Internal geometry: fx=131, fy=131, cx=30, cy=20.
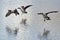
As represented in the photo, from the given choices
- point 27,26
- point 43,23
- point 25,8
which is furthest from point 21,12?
point 43,23

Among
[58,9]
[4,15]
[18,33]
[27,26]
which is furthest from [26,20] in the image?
[58,9]

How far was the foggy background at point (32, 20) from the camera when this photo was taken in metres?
1.50

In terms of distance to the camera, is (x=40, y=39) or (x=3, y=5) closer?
(x=40, y=39)

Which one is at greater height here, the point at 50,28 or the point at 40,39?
the point at 50,28

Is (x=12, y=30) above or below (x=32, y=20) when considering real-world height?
below

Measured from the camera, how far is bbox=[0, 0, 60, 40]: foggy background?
1498mm

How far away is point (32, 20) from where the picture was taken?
5.09 ft

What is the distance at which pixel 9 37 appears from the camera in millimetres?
1570

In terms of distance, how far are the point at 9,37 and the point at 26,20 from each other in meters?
0.29

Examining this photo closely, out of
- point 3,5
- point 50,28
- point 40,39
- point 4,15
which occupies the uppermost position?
point 3,5

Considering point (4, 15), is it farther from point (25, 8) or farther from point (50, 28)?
point (50, 28)

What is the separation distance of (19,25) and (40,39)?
0.30 metres

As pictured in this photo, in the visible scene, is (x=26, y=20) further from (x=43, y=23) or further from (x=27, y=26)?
(x=43, y=23)

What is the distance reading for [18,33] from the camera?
1559mm
